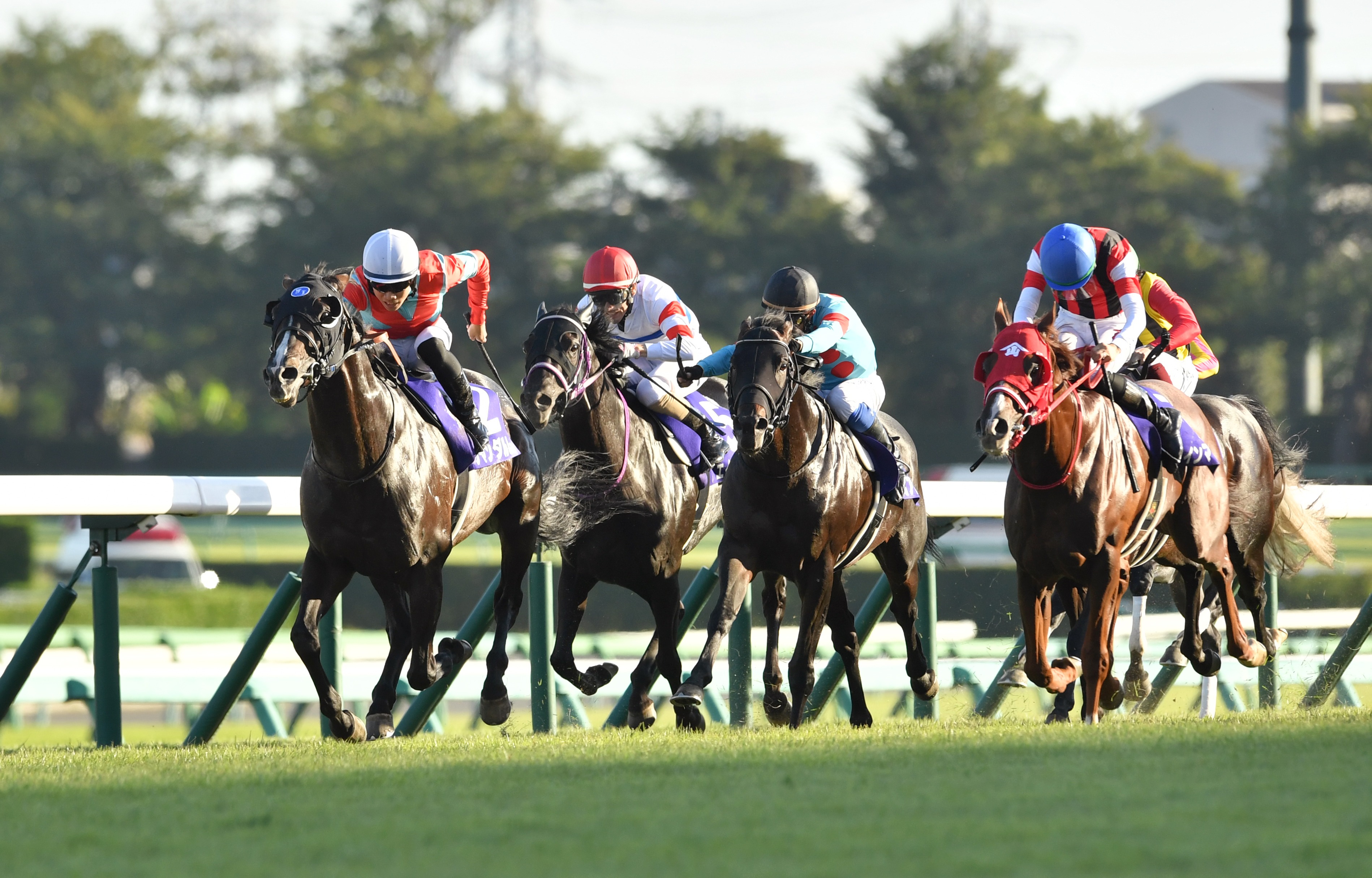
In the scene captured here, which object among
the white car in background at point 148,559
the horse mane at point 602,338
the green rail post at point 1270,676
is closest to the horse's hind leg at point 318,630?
the horse mane at point 602,338

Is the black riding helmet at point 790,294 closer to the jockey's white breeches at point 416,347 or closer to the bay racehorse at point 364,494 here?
the jockey's white breeches at point 416,347

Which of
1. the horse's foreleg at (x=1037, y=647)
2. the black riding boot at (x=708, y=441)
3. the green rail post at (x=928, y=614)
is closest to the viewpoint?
the horse's foreleg at (x=1037, y=647)

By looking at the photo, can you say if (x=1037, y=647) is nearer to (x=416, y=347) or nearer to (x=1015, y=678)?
(x=1015, y=678)

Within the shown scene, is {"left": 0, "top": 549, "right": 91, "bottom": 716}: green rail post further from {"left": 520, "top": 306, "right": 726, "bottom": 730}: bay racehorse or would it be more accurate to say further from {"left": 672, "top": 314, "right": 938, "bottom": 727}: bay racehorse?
{"left": 672, "top": 314, "right": 938, "bottom": 727}: bay racehorse

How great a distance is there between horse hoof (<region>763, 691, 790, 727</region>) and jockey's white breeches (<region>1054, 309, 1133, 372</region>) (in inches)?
66.1

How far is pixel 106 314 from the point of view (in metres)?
35.4

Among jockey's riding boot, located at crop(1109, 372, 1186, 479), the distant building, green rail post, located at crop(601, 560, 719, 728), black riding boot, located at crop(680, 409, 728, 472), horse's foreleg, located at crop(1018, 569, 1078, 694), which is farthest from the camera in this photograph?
the distant building

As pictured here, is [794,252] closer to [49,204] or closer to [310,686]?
[49,204]

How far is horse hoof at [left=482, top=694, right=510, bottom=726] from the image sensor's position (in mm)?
6414

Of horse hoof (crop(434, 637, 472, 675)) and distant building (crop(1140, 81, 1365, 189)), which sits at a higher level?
distant building (crop(1140, 81, 1365, 189))

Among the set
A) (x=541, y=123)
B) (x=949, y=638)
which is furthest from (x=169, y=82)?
(x=949, y=638)

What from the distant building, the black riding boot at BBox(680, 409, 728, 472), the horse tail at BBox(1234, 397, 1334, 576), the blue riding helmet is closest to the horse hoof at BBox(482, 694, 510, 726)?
the black riding boot at BBox(680, 409, 728, 472)

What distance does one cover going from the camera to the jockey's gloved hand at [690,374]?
20.2ft

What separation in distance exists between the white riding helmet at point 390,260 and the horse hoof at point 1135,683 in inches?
121
